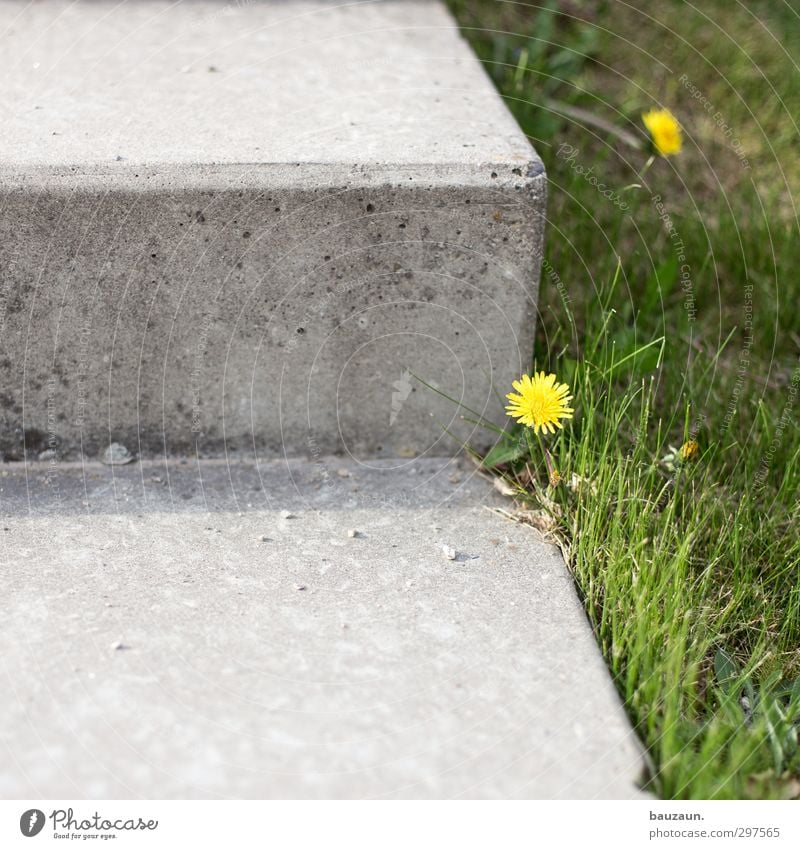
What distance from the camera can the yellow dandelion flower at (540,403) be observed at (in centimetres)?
174

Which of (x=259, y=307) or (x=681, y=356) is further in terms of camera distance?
(x=681, y=356)

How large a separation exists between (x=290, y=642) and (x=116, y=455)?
61cm

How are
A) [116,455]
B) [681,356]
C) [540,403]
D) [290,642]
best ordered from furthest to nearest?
[681,356] → [116,455] → [540,403] → [290,642]

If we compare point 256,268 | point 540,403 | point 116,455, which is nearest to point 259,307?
point 256,268

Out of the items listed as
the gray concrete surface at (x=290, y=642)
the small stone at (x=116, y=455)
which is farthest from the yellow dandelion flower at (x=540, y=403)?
the small stone at (x=116, y=455)

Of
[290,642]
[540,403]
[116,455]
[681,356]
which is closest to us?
[290,642]

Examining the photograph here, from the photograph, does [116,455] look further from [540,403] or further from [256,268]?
[540,403]

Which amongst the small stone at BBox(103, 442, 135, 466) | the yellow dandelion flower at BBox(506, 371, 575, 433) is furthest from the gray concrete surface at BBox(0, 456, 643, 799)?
the yellow dandelion flower at BBox(506, 371, 575, 433)

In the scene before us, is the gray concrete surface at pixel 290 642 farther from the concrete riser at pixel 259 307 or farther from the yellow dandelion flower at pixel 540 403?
the yellow dandelion flower at pixel 540 403

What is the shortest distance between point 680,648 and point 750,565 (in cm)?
33

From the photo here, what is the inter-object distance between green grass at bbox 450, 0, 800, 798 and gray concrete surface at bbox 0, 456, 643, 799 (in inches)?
4.0

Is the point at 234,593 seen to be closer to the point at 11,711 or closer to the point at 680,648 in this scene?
the point at 11,711

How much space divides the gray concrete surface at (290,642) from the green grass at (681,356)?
102mm

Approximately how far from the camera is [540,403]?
1742 millimetres
